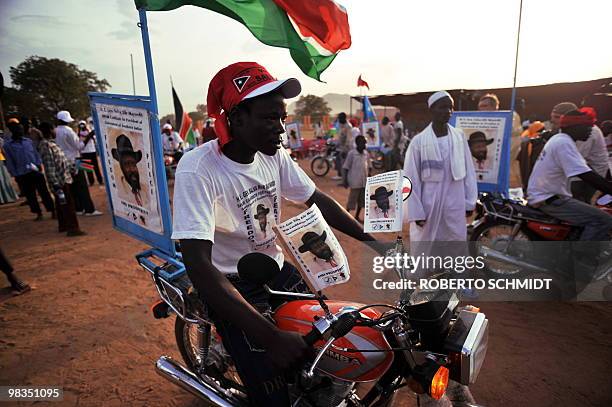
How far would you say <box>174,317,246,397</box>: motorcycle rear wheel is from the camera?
7.25 feet

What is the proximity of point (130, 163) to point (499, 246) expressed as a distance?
436cm

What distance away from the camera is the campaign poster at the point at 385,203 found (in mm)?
1616

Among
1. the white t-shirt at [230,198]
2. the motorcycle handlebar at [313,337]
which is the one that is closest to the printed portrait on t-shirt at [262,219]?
the white t-shirt at [230,198]

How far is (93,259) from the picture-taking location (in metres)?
5.56

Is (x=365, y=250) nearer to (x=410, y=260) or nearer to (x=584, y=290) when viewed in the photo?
(x=584, y=290)

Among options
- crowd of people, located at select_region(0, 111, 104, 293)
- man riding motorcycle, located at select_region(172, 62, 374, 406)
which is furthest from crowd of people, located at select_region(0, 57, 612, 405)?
crowd of people, located at select_region(0, 111, 104, 293)

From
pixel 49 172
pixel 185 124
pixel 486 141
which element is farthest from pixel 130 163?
pixel 185 124

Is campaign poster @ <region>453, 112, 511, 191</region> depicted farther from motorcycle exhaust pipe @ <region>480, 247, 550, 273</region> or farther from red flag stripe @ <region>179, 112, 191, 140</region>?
red flag stripe @ <region>179, 112, 191, 140</region>

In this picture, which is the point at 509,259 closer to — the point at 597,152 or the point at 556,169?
the point at 556,169

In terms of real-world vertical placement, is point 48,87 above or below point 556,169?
above

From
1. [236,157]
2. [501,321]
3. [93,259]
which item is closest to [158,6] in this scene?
[236,157]

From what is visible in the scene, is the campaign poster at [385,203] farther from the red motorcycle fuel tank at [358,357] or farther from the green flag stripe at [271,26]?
the green flag stripe at [271,26]

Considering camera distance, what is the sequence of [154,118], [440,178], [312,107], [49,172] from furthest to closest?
[312,107], [49,172], [440,178], [154,118]

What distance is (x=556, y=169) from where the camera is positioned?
3869mm
